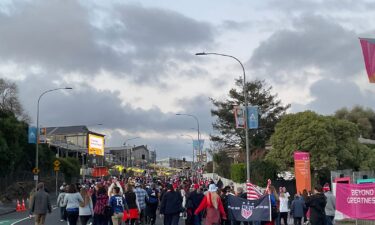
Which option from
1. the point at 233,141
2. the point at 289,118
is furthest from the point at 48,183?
the point at 289,118

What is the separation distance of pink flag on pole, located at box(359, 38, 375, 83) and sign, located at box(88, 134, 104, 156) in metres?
108

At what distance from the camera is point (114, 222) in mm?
17625

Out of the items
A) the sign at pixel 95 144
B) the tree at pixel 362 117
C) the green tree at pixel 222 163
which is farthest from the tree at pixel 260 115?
the sign at pixel 95 144

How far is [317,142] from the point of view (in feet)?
156

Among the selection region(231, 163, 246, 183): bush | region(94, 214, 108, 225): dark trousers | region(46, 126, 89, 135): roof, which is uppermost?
region(46, 126, 89, 135): roof

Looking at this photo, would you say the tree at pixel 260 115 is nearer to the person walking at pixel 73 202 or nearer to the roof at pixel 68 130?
the person walking at pixel 73 202

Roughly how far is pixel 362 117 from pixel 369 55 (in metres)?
82.6

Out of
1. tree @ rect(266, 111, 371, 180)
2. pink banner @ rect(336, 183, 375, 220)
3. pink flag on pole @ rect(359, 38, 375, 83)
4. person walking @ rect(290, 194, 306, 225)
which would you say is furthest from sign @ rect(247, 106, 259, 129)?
tree @ rect(266, 111, 371, 180)

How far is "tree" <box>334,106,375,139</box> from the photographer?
94500mm

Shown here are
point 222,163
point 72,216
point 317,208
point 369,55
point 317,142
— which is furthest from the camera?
point 222,163

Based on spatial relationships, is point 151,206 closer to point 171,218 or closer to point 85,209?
point 171,218

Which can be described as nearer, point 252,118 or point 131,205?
point 131,205

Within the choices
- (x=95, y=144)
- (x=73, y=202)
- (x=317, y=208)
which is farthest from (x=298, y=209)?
(x=95, y=144)

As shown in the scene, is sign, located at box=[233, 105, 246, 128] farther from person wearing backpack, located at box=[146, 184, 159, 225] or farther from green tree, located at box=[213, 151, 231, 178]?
green tree, located at box=[213, 151, 231, 178]
